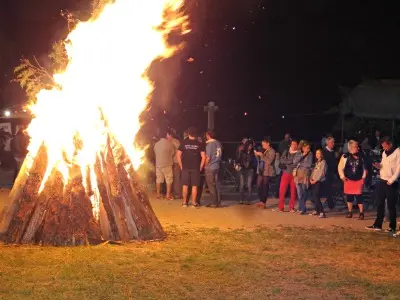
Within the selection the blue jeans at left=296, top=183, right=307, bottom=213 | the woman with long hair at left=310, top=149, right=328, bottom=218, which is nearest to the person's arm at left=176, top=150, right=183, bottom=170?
the blue jeans at left=296, top=183, right=307, bottom=213

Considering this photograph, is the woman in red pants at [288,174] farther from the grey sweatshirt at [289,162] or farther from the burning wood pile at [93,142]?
the burning wood pile at [93,142]

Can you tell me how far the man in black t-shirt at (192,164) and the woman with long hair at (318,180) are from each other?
9.04 ft

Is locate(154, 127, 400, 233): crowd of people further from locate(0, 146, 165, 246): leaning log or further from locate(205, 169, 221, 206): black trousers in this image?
locate(0, 146, 165, 246): leaning log

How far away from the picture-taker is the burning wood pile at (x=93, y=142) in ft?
31.4

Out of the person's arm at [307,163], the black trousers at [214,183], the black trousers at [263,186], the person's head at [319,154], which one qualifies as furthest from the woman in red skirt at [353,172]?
the black trousers at [214,183]

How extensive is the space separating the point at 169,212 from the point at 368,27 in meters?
17.6

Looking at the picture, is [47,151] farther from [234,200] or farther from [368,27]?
[368,27]

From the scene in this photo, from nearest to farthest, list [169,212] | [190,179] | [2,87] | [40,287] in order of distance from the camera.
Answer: [40,287], [169,212], [190,179], [2,87]

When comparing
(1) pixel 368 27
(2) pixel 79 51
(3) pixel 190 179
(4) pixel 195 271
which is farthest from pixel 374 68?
(4) pixel 195 271

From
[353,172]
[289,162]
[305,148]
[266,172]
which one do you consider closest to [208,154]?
[266,172]

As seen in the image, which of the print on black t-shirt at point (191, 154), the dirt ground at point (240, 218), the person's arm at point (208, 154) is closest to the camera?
the dirt ground at point (240, 218)

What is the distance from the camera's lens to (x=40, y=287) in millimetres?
7074

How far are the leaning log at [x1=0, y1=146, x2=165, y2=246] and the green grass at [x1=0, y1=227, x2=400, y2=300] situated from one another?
0.33m

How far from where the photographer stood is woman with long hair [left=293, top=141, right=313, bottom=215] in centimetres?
1388
